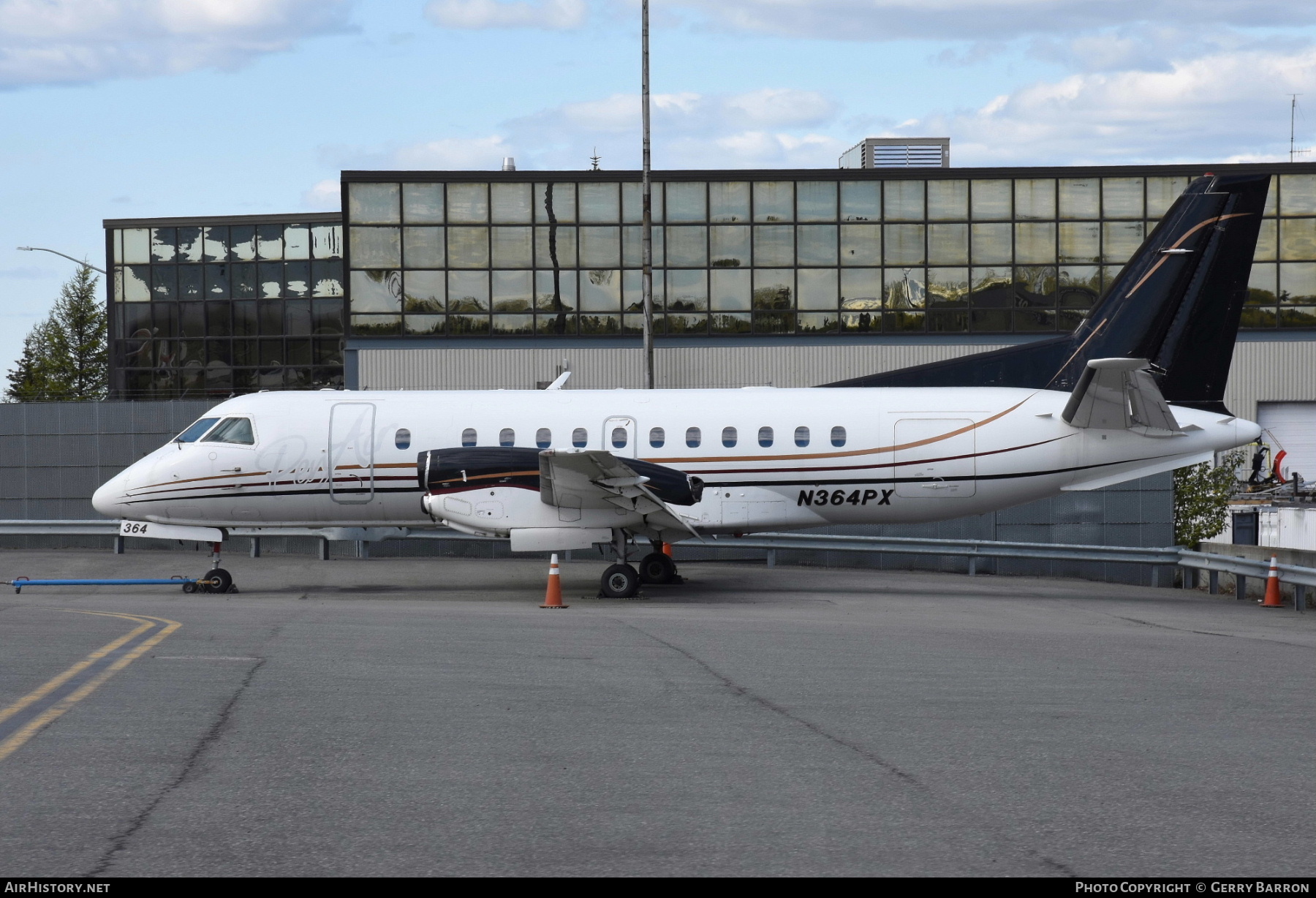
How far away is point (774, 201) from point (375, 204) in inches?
474

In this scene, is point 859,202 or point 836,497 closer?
point 836,497

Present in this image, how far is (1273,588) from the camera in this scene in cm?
1889

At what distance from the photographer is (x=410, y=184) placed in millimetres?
39344

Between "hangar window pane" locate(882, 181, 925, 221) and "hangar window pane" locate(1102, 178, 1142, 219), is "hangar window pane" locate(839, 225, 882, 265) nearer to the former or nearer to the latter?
"hangar window pane" locate(882, 181, 925, 221)

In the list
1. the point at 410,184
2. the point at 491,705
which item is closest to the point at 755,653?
the point at 491,705

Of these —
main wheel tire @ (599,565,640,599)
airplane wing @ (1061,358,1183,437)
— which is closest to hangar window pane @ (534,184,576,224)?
main wheel tire @ (599,565,640,599)

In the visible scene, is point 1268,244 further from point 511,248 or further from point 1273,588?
point 1273,588

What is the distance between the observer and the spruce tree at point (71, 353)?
7212 centimetres

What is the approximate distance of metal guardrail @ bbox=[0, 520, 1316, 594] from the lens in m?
22.8

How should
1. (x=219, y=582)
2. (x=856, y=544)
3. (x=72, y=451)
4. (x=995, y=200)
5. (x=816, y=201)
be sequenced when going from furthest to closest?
(x=995, y=200)
(x=816, y=201)
(x=72, y=451)
(x=856, y=544)
(x=219, y=582)

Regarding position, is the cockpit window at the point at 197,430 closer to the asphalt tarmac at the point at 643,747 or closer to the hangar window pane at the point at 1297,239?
the asphalt tarmac at the point at 643,747

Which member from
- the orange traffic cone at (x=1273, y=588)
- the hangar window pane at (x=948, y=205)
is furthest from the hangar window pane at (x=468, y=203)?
the orange traffic cone at (x=1273, y=588)

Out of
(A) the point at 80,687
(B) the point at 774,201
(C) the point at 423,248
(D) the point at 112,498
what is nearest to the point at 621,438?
(D) the point at 112,498
